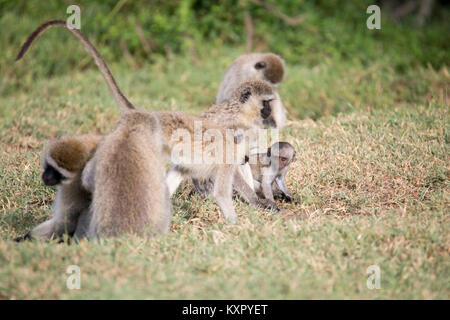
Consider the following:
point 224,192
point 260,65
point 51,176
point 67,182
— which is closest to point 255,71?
point 260,65

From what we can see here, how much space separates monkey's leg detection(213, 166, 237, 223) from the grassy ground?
0.50 ft

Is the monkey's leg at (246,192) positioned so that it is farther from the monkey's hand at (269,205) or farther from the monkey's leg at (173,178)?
the monkey's leg at (173,178)

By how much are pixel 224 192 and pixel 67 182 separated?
1.30 meters

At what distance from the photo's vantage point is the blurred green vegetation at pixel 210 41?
10.3 m

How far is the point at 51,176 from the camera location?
416cm

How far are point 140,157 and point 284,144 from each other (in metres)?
2.01

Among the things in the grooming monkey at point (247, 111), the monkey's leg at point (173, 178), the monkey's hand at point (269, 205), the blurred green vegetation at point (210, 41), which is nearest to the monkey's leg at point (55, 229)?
the monkey's leg at point (173, 178)

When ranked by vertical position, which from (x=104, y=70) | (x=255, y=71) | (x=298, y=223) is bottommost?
(x=298, y=223)

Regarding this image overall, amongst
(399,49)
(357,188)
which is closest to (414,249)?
(357,188)

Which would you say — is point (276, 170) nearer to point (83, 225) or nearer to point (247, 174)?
point (247, 174)

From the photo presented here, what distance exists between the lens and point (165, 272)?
147 inches

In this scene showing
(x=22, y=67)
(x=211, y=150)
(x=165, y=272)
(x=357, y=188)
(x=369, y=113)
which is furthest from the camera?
(x=22, y=67)

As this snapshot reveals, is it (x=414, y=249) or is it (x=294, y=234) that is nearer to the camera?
(x=414, y=249)

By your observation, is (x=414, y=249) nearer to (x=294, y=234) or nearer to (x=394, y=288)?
(x=394, y=288)
